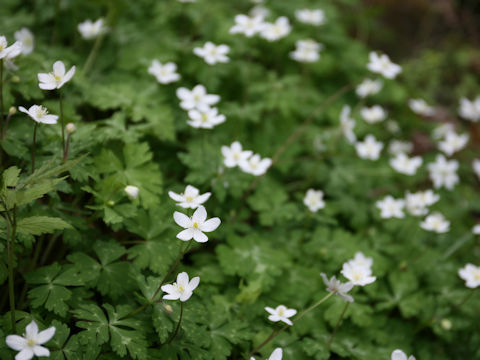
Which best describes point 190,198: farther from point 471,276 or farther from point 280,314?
point 471,276

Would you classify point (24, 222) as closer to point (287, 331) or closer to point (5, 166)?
point (5, 166)

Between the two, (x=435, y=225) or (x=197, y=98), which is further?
(x=435, y=225)

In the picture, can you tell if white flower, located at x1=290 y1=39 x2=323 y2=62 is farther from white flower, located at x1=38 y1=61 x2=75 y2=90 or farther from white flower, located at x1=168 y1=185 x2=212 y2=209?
white flower, located at x1=38 y1=61 x2=75 y2=90

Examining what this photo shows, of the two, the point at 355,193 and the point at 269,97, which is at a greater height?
the point at 269,97

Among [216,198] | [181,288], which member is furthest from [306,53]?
[181,288]

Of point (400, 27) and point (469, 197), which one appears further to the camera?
point (400, 27)

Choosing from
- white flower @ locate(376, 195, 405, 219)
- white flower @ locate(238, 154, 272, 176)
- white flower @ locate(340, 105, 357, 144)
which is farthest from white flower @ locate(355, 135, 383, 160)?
white flower @ locate(238, 154, 272, 176)

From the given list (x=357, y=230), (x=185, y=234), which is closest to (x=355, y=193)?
(x=357, y=230)
